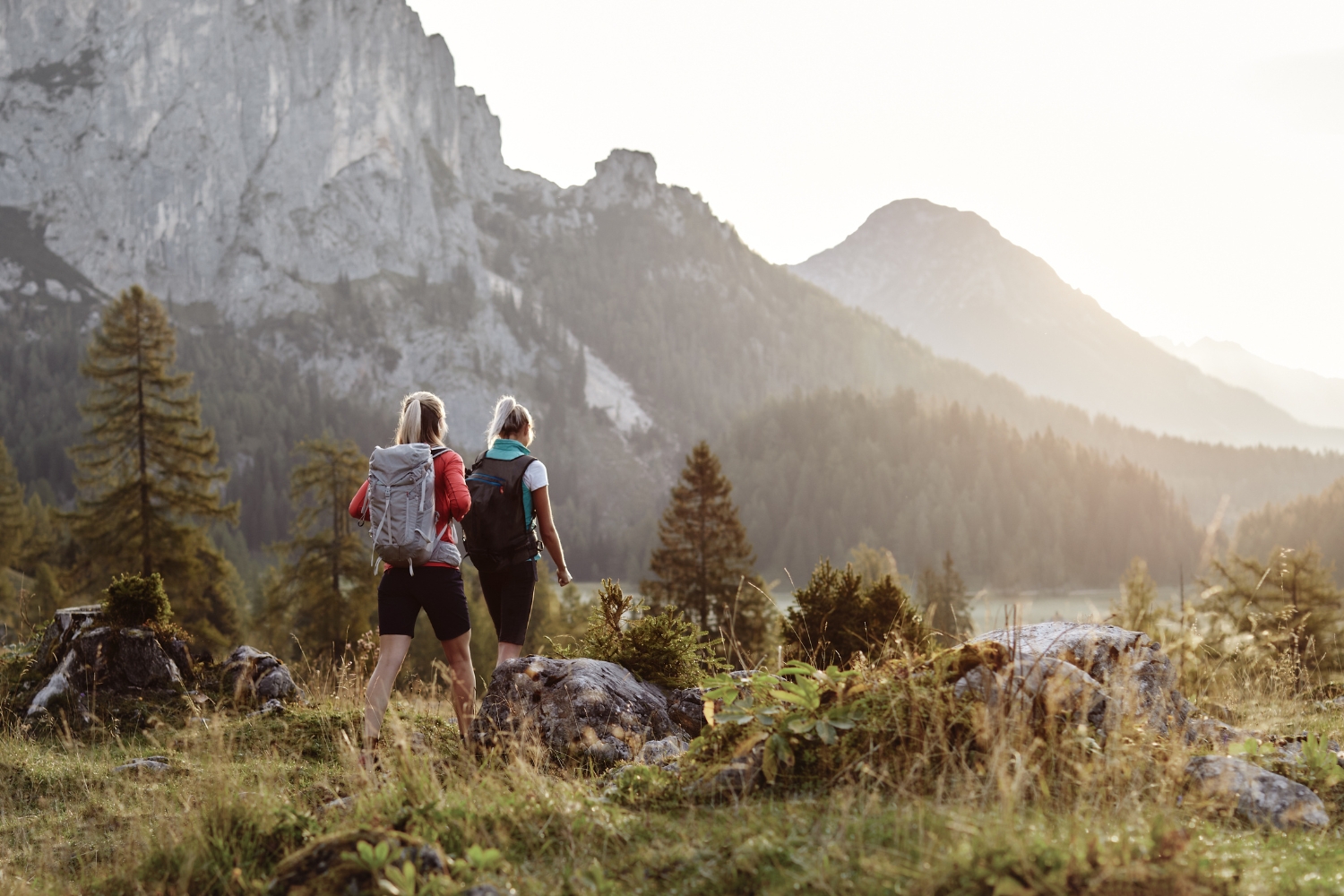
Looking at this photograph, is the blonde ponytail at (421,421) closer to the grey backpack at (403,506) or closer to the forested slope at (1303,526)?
the grey backpack at (403,506)

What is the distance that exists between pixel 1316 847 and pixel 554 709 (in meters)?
4.37

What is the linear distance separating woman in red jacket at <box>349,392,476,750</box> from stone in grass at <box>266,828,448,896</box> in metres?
2.13

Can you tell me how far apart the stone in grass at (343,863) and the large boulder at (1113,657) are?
116 inches

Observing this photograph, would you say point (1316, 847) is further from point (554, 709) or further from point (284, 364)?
point (284, 364)

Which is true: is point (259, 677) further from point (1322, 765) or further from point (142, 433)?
point (142, 433)

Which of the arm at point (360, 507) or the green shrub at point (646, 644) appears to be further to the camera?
the green shrub at point (646, 644)

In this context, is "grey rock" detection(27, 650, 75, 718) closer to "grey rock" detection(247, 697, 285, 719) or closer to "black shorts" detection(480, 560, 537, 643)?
"grey rock" detection(247, 697, 285, 719)

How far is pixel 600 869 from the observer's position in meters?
3.37

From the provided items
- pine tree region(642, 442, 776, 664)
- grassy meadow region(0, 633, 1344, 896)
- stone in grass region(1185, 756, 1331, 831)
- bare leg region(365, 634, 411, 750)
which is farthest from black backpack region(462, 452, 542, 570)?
pine tree region(642, 442, 776, 664)

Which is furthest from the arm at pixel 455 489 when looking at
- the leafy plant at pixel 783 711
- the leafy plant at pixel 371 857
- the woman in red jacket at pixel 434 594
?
the leafy plant at pixel 371 857

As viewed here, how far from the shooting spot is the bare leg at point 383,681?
18.2 ft

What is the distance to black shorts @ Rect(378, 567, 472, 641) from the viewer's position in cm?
580

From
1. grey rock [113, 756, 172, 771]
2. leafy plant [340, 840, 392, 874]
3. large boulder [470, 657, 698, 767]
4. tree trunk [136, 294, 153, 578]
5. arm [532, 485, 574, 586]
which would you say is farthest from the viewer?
tree trunk [136, 294, 153, 578]

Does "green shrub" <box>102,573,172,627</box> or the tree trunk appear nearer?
"green shrub" <box>102,573,172,627</box>
